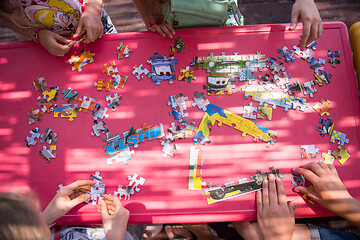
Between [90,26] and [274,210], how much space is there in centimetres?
149

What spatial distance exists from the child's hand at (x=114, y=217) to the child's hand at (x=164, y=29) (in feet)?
3.27

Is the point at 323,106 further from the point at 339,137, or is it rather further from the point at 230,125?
the point at 230,125

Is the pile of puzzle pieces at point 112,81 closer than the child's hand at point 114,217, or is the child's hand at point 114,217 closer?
the child's hand at point 114,217

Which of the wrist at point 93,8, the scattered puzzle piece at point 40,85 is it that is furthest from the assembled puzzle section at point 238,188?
A: the wrist at point 93,8

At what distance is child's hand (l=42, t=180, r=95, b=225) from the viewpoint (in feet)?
4.59

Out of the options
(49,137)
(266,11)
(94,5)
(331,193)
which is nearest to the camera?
(331,193)

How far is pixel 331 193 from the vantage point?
135cm

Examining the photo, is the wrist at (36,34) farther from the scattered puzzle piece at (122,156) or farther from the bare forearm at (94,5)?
the scattered puzzle piece at (122,156)

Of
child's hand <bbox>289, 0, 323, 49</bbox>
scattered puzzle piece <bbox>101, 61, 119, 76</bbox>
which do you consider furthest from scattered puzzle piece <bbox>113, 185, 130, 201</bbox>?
child's hand <bbox>289, 0, 323, 49</bbox>

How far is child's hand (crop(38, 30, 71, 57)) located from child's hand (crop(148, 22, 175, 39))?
0.54 meters

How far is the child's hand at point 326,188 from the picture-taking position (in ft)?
4.43

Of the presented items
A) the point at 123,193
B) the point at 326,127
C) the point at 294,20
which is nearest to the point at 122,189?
the point at 123,193

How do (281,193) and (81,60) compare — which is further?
(81,60)

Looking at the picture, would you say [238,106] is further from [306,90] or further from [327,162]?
[327,162]
